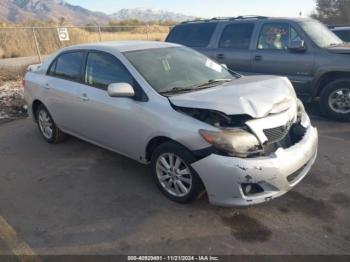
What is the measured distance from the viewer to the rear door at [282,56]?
655cm

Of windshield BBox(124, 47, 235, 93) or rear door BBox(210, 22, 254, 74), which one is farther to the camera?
rear door BBox(210, 22, 254, 74)

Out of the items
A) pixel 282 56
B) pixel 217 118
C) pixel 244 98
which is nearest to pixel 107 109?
pixel 217 118

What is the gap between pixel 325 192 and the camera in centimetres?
389

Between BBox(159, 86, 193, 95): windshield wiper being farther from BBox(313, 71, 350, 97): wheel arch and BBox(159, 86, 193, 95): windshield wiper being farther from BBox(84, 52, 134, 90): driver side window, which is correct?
BBox(313, 71, 350, 97): wheel arch

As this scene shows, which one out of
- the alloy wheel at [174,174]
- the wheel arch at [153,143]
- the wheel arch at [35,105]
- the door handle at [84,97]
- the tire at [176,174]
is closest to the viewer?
the tire at [176,174]

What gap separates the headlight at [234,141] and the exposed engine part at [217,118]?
10cm

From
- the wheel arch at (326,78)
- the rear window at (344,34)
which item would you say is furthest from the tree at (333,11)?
the wheel arch at (326,78)

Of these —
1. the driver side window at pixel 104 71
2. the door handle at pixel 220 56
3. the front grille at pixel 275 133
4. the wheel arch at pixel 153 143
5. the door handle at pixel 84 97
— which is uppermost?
the driver side window at pixel 104 71

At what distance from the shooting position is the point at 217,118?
343cm

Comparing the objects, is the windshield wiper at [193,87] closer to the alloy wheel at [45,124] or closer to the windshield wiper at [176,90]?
the windshield wiper at [176,90]

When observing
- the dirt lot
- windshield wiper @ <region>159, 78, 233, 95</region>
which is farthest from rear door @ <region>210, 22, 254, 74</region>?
windshield wiper @ <region>159, 78, 233, 95</region>

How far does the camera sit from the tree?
2534cm

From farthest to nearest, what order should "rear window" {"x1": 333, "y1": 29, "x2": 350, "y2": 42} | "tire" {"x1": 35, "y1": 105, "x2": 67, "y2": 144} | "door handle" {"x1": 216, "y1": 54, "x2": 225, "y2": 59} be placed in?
"rear window" {"x1": 333, "y1": 29, "x2": 350, "y2": 42}
"door handle" {"x1": 216, "y1": 54, "x2": 225, "y2": 59}
"tire" {"x1": 35, "y1": 105, "x2": 67, "y2": 144}

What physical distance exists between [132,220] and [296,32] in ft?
16.2
